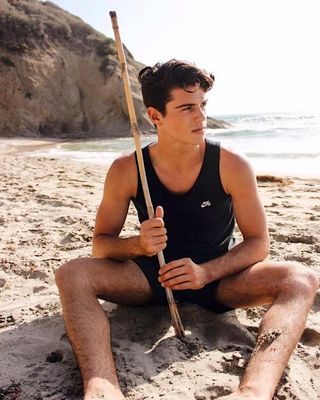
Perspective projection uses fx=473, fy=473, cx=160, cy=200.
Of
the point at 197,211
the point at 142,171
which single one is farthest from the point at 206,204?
the point at 142,171

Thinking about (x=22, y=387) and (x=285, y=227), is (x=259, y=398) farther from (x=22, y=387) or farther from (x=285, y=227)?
(x=285, y=227)

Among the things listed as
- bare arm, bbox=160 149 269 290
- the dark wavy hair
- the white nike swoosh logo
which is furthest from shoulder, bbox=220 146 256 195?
the dark wavy hair

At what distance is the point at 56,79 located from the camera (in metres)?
25.1

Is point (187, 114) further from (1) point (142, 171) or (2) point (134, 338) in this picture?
(2) point (134, 338)

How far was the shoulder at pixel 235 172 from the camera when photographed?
2.30 metres

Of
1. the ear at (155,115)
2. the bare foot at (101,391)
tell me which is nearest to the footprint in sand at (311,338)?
the bare foot at (101,391)

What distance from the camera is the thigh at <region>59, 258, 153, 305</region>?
212 cm

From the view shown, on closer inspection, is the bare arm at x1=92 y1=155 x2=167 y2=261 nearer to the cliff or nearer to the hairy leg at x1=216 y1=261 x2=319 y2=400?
the hairy leg at x1=216 y1=261 x2=319 y2=400

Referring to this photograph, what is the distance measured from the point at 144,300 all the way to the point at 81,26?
1081 inches

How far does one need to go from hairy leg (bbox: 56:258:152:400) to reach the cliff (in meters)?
20.9

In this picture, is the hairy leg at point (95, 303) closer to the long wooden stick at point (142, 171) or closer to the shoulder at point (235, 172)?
the long wooden stick at point (142, 171)

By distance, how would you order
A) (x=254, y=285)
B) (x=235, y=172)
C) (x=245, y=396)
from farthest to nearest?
(x=235, y=172) → (x=254, y=285) → (x=245, y=396)

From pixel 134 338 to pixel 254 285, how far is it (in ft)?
2.04

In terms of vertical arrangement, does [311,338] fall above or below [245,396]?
below
